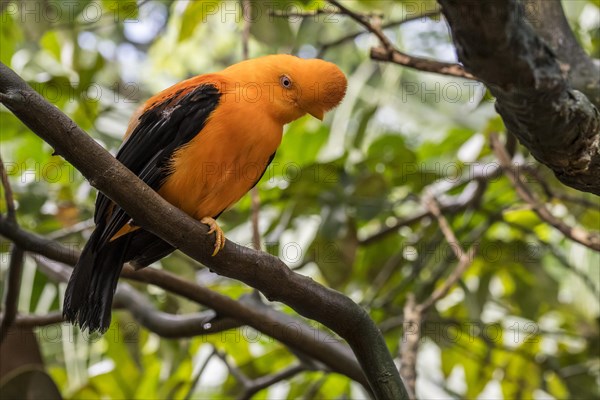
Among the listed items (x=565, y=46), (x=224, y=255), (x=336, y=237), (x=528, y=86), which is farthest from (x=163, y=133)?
(x=528, y=86)

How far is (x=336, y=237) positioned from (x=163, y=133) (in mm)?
1127

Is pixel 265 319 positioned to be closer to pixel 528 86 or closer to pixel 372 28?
pixel 372 28

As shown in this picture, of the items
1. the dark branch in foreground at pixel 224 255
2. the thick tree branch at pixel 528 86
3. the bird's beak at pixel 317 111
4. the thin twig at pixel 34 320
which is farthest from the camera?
the thin twig at pixel 34 320

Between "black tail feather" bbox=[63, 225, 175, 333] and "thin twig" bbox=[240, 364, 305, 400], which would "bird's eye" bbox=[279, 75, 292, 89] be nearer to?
"black tail feather" bbox=[63, 225, 175, 333]

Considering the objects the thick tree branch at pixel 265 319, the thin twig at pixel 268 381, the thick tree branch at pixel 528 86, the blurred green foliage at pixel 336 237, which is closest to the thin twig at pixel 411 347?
the thick tree branch at pixel 265 319

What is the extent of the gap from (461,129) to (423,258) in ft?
2.28

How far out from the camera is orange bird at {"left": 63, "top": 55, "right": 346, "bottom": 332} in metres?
2.72

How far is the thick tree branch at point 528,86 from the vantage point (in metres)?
1.39

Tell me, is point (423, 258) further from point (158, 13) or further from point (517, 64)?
point (158, 13)

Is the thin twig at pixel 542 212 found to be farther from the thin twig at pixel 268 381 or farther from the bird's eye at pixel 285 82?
the thin twig at pixel 268 381

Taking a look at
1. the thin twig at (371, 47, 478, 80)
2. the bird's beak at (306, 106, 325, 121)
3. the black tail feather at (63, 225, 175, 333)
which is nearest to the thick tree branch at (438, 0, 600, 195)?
the thin twig at (371, 47, 478, 80)

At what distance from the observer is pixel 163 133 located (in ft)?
9.04

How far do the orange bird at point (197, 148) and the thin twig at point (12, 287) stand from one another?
0.85 feet

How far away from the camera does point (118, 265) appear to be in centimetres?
287
